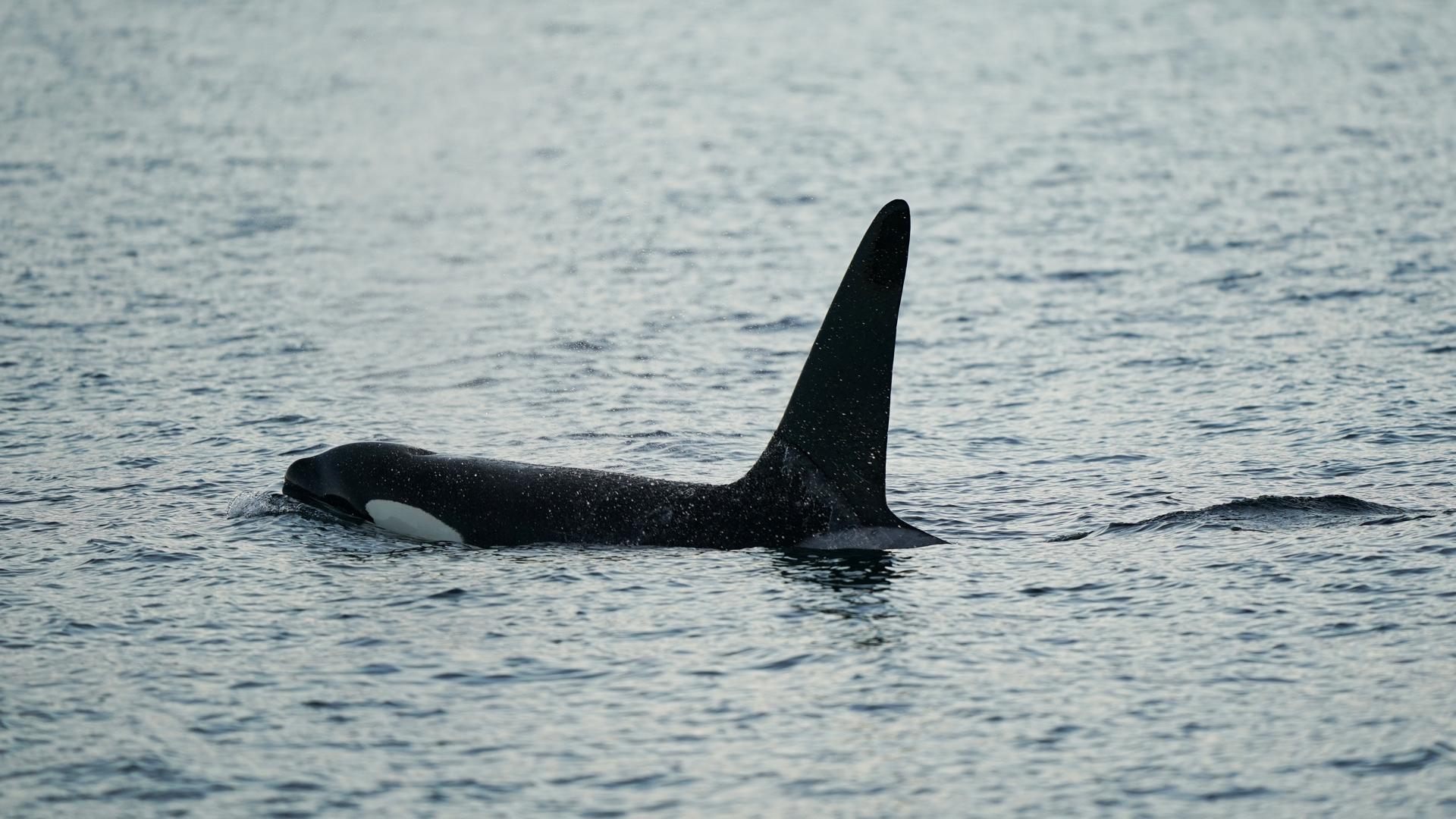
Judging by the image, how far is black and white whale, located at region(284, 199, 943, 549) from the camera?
1614 cm

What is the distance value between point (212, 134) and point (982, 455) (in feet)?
113

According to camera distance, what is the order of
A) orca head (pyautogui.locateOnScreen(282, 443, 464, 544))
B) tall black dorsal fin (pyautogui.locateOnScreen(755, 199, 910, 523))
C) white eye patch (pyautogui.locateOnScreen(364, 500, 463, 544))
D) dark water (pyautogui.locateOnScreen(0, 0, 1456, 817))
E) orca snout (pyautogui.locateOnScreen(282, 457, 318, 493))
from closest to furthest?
dark water (pyautogui.locateOnScreen(0, 0, 1456, 817)), tall black dorsal fin (pyautogui.locateOnScreen(755, 199, 910, 523)), white eye patch (pyautogui.locateOnScreen(364, 500, 463, 544)), orca head (pyautogui.locateOnScreen(282, 443, 464, 544)), orca snout (pyautogui.locateOnScreen(282, 457, 318, 493))

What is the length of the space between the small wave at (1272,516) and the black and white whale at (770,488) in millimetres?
2408

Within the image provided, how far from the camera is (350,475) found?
1820 centimetres

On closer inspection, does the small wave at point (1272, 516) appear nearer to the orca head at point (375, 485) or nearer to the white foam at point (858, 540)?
the white foam at point (858, 540)

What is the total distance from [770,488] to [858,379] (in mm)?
1418

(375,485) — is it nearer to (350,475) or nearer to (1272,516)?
(350,475)

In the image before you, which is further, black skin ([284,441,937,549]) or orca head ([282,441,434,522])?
orca head ([282,441,434,522])

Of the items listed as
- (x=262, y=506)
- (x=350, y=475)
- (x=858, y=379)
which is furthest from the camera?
(x=262, y=506)

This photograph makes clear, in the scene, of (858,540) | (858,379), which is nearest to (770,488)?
(858,540)

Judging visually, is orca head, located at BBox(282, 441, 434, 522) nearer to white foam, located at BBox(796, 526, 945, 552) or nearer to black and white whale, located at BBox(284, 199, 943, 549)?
black and white whale, located at BBox(284, 199, 943, 549)

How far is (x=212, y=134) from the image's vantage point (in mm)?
49125

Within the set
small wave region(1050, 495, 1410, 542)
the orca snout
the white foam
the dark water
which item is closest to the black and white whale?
the white foam

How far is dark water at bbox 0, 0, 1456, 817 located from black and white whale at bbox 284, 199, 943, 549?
33 centimetres
